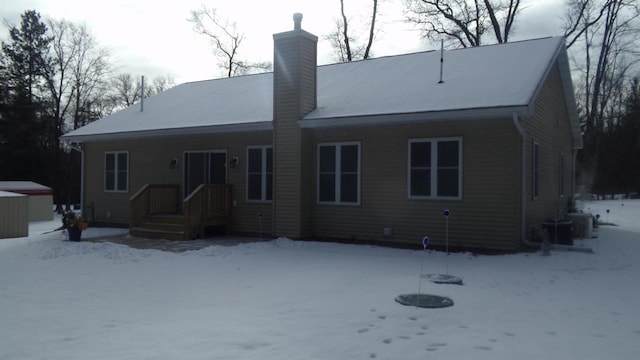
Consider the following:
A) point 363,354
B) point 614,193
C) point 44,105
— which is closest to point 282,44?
point 363,354

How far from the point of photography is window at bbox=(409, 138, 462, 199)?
Result: 36.7 ft

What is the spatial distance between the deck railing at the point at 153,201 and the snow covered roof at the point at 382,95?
1.64m

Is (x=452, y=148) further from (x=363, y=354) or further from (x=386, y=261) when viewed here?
(x=363, y=354)

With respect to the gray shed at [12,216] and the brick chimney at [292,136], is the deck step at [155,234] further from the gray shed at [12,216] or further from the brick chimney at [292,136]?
the gray shed at [12,216]

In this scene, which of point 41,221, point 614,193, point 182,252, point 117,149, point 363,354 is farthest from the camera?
point 614,193

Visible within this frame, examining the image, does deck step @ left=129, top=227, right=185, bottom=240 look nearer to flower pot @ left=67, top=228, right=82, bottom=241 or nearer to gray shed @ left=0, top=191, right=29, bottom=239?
flower pot @ left=67, top=228, right=82, bottom=241

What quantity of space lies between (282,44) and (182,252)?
5.66m

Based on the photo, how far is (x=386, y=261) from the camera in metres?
9.90

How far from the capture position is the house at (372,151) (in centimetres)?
1088

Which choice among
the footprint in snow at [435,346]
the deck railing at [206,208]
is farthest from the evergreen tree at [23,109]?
the footprint in snow at [435,346]

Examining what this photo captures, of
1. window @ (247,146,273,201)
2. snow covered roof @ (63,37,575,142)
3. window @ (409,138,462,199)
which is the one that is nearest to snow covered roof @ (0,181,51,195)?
snow covered roof @ (63,37,575,142)

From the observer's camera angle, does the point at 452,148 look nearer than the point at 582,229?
Yes

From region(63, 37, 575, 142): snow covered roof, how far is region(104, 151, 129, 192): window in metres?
0.75

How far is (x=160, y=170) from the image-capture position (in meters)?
15.7
